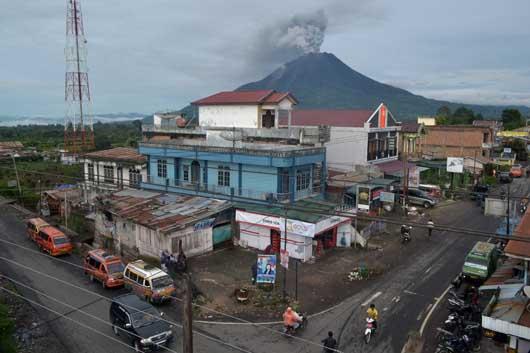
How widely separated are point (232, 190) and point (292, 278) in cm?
929

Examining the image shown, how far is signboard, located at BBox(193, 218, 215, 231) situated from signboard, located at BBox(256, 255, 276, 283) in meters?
5.64

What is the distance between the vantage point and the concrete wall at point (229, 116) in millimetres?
34281

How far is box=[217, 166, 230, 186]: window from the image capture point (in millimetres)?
29234

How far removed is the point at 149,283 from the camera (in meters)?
18.0

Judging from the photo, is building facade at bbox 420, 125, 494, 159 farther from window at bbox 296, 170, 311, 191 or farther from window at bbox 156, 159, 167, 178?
window at bbox 156, 159, 167, 178

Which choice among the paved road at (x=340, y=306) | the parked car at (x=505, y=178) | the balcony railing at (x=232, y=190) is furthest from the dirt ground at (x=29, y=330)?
the parked car at (x=505, y=178)

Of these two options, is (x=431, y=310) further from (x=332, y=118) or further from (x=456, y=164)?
(x=332, y=118)

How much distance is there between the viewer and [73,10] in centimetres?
4025

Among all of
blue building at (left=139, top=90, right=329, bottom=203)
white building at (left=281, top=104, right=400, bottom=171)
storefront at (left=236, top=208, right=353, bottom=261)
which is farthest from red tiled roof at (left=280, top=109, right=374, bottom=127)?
storefront at (left=236, top=208, right=353, bottom=261)

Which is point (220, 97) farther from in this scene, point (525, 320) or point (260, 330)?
point (525, 320)

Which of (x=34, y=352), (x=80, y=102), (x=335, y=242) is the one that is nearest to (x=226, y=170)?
(x=335, y=242)

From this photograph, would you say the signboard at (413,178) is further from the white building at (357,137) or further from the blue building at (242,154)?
the blue building at (242,154)

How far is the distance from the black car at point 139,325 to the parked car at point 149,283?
2.10m

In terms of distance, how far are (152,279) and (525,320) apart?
14.4 m
